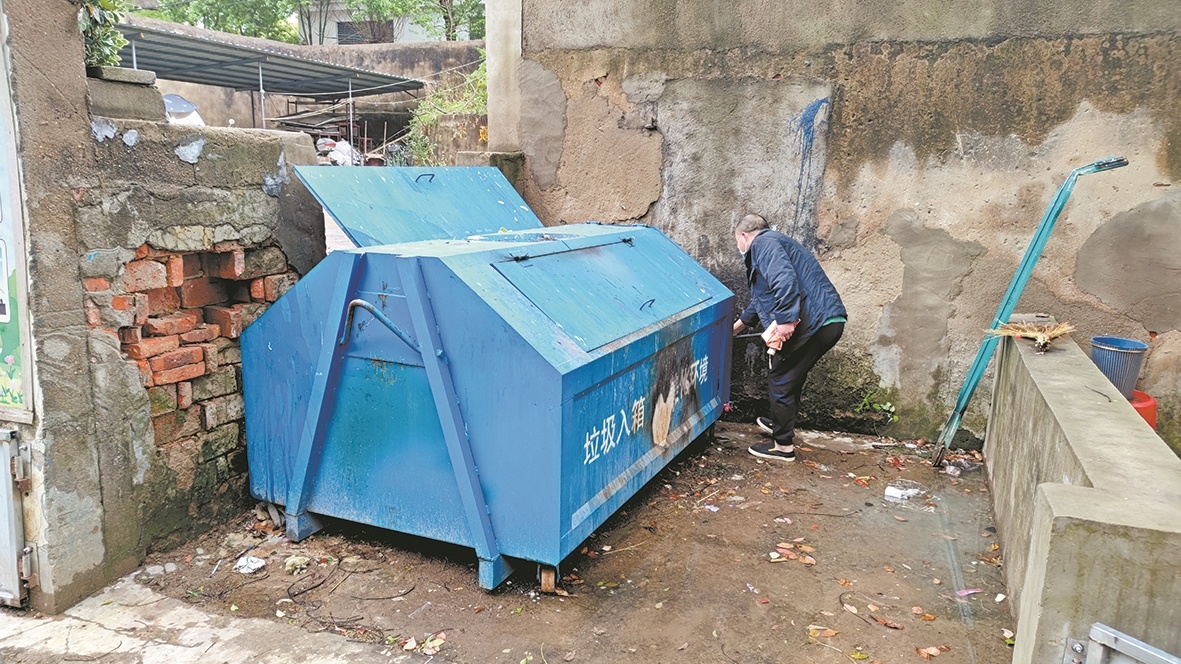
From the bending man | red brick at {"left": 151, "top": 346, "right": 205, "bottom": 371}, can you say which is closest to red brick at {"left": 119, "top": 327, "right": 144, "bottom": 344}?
red brick at {"left": 151, "top": 346, "right": 205, "bottom": 371}

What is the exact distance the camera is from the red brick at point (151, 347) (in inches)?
137

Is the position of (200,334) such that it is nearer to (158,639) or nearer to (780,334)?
(158,639)

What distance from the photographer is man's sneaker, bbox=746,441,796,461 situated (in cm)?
514

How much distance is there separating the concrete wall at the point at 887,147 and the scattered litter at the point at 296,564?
3.19 metres

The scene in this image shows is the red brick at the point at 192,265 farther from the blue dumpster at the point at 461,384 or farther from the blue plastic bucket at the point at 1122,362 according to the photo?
the blue plastic bucket at the point at 1122,362

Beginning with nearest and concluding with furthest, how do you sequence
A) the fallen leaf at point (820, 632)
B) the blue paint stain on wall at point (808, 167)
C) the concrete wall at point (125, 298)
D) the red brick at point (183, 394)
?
the concrete wall at point (125, 298) → the fallen leaf at point (820, 632) → the red brick at point (183, 394) → the blue paint stain on wall at point (808, 167)

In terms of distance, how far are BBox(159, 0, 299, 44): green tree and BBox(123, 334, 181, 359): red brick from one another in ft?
48.1

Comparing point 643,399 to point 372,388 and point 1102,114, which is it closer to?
point 372,388

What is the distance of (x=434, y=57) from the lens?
44.1 ft

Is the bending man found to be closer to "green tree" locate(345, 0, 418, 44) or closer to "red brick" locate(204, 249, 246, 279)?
"red brick" locate(204, 249, 246, 279)

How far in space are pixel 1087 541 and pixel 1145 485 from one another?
0.41 metres

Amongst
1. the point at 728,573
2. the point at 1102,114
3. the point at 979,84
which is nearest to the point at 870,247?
the point at 979,84

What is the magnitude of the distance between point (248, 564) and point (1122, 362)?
4769mm

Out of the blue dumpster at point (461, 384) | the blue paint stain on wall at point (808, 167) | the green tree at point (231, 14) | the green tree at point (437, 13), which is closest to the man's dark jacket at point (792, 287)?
the blue paint stain on wall at point (808, 167)
